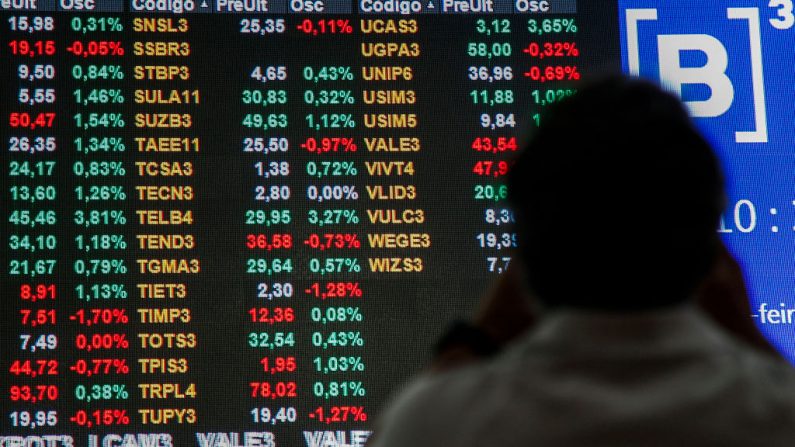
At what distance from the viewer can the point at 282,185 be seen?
144 inches

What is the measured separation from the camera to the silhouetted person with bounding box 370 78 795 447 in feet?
2.21

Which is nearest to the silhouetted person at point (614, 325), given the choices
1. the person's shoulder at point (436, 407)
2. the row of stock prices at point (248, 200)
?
the person's shoulder at point (436, 407)

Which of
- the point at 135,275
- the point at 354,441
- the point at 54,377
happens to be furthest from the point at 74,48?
the point at 354,441

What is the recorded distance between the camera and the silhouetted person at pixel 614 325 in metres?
0.67

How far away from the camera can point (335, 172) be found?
3.68m

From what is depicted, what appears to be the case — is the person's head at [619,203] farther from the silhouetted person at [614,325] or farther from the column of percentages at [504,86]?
the column of percentages at [504,86]

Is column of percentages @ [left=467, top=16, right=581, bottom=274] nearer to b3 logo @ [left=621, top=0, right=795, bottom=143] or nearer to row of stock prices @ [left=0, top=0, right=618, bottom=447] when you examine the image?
row of stock prices @ [left=0, top=0, right=618, bottom=447]

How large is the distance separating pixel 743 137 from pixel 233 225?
168 centimetres

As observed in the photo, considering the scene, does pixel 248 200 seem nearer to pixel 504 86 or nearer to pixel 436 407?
pixel 504 86

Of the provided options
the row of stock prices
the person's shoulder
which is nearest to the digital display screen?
the row of stock prices

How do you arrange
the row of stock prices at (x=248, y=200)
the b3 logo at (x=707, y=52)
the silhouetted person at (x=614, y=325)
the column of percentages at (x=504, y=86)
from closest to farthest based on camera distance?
the silhouetted person at (x=614, y=325)
the row of stock prices at (x=248, y=200)
the column of percentages at (x=504, y=86)
the b3 logo at (x=707, y=52)

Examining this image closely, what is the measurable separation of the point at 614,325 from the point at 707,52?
3397 millimetres

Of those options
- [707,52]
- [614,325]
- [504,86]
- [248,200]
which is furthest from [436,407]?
[707,52]

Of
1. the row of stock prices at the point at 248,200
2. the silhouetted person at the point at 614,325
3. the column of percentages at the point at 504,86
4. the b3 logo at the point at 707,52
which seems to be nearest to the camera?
the silhouetted person at the point at 614,325
